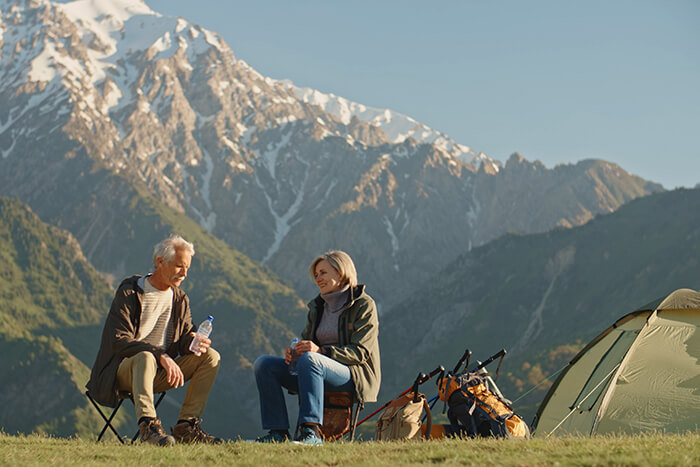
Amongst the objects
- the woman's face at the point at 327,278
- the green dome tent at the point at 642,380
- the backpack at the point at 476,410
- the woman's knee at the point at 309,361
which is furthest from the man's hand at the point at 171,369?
the green dome tent at the point at 642,380

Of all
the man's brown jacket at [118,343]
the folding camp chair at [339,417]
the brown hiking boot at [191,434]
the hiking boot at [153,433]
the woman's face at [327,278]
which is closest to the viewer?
the hiking boot at [153,433]

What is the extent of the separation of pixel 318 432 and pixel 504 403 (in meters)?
3.75

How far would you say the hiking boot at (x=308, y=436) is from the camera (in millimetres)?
11820

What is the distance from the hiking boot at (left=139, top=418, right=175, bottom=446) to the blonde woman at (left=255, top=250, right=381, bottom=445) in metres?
1.75

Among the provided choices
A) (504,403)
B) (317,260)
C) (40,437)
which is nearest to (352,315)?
(317,260)

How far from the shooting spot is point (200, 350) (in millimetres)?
12656

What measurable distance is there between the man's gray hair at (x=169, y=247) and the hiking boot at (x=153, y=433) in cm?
267

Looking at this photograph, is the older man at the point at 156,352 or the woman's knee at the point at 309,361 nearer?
the older man at the point at 156,352

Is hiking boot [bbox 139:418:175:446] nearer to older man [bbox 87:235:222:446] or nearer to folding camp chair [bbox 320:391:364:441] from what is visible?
older man [bbox 87:235:222:446]

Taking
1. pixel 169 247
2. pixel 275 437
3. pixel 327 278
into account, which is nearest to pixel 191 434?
pixel 275 437

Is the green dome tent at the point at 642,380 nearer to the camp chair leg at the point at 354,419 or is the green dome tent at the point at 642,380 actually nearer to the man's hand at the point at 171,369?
the camp chair leg at the point at 354,419

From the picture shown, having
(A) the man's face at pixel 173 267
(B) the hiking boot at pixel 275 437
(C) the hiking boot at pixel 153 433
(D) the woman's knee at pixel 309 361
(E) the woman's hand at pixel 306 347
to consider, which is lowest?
(B) the hiking boot at pixel 275 437

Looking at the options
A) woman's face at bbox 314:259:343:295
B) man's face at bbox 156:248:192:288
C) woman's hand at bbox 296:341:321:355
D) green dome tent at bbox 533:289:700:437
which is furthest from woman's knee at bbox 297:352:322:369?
green dome tent at bbox 533:289:700:437

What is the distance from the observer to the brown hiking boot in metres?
12.3
